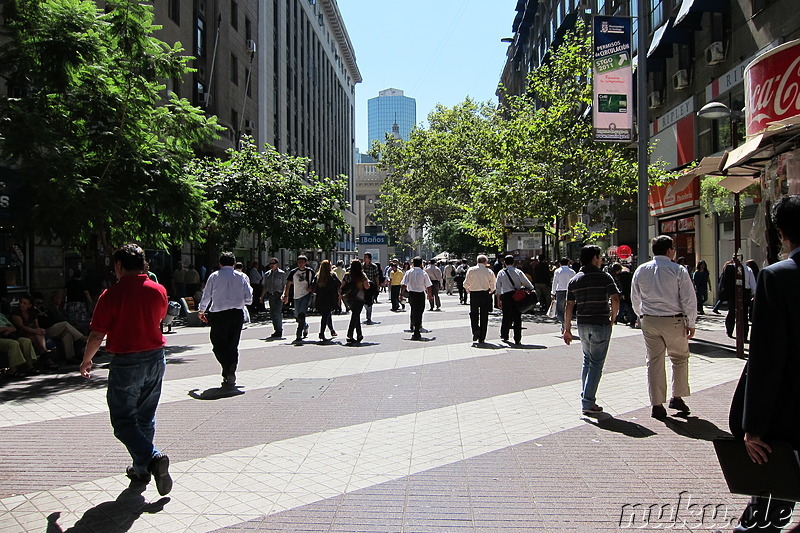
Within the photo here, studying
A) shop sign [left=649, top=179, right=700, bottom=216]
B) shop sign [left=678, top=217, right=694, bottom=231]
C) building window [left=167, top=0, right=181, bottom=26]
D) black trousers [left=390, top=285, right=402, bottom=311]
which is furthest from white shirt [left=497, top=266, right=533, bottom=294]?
building window [left=167, top=0, right=181, bottom=26]

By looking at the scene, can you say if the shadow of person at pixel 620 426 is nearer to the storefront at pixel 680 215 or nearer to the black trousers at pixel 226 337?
the black trousers at pixel 226 337

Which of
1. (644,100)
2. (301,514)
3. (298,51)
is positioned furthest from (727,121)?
(298,51)

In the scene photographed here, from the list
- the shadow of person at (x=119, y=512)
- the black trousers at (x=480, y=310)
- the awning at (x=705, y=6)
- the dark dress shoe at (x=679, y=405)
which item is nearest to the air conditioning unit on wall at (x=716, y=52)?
the awning at (x=705, y=6)

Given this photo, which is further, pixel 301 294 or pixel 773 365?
pixel 301 294

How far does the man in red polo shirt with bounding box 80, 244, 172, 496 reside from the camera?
4758 mm

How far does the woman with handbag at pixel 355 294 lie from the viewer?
13523 millimetres

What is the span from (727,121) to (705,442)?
57.0 ft

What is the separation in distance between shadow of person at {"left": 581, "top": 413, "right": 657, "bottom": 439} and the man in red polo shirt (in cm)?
408

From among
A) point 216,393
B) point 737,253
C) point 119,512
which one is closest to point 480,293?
point 737,253

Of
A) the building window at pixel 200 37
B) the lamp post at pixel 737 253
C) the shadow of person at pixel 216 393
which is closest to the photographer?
the shadow of person at pixel 216 393

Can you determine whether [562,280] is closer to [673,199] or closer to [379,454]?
[379,454]

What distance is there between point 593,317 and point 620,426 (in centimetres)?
116

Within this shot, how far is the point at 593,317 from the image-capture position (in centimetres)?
698

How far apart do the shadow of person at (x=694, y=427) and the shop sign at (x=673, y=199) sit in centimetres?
1545
